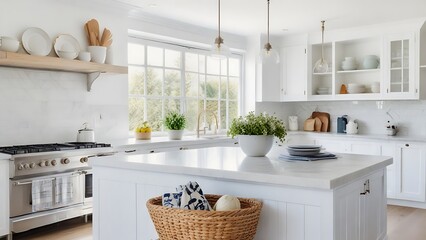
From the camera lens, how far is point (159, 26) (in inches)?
221

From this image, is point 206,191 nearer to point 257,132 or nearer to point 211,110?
point 257,132

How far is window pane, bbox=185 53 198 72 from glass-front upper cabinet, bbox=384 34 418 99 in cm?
265

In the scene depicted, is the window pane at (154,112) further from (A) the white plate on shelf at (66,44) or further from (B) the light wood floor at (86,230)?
(B) the light wood floor at (86,230)

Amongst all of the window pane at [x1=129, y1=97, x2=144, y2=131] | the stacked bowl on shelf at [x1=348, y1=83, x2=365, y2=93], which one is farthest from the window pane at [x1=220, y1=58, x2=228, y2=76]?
the stacked bowl on shelf at [x1=348, y1=83, x2=365, y2=93]

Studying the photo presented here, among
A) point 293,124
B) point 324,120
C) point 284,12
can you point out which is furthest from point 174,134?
point 324,120

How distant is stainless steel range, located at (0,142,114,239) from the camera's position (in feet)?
12.2

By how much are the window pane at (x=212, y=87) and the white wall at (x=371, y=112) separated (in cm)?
73

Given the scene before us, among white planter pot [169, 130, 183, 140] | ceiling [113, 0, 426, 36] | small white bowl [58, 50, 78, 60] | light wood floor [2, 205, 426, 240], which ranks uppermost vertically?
ceiling [113, 0, 426, 36]

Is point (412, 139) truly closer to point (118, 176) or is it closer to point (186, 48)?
point (186, 48)

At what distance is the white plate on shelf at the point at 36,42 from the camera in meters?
4.15

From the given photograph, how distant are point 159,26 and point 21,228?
9.76 feet

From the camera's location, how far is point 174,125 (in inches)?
217

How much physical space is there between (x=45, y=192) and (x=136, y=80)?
6.95 feet

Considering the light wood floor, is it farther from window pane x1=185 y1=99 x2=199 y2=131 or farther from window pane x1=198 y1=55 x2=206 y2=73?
window pane x1=198 y1=55 x2=206 y2=73
